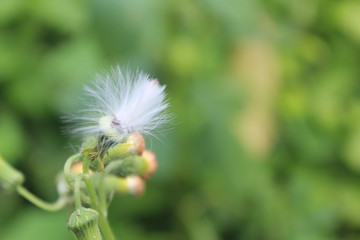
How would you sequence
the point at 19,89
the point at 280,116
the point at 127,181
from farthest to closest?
the point at 280,116 → the point at 19,89 → the point at 127,181

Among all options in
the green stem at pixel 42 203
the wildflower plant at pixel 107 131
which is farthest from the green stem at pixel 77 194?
the green stem at pixel 42 203

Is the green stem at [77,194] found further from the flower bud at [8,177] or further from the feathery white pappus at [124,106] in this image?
the flower bud at [8,177]

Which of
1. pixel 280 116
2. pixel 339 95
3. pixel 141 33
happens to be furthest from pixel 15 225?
pixel 339 95

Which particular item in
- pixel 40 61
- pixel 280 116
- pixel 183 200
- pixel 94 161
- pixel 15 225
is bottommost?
pixel 94 161

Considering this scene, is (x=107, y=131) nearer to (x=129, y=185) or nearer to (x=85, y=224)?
(x=85, y=224)

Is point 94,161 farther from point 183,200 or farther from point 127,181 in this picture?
point 183,200

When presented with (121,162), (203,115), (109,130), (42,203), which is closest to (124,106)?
(109,130)

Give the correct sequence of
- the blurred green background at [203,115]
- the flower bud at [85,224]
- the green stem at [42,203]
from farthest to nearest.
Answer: the blurred green background at [203,115]
the green stem at [42,203]
the flower bud at [85,224]
